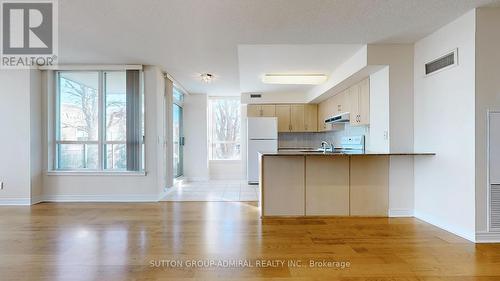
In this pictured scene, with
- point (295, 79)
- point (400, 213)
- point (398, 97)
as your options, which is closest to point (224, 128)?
point (295, 79)

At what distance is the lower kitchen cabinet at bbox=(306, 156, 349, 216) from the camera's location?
13.1 feet

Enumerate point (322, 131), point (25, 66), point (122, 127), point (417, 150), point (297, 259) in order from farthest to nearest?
1. point (322, 131)
2. point (122, 127)
3. point (25, 66)
4. point (417, 150)
5. point (297, 259)

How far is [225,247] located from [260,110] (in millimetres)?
5065

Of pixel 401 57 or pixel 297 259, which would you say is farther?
pixel 401 57

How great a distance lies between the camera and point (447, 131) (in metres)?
3.30

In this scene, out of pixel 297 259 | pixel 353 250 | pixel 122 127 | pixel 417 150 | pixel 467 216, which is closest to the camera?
pixel 297 259

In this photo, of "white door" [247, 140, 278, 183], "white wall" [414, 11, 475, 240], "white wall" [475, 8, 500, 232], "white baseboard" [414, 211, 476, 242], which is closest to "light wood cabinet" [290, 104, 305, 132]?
"white door" [247, 140, 278, 183]

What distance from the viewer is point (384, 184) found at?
398cm

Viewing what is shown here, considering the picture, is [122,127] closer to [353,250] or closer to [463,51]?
[353,250]

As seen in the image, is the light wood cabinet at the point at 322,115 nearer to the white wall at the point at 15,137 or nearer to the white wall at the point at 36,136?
the white wall at the point at 36,136

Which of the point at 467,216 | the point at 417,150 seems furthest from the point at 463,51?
the point at 467,216

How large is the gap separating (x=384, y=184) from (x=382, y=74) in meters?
1.58

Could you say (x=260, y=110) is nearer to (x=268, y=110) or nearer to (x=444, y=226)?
(x=268, y=110)

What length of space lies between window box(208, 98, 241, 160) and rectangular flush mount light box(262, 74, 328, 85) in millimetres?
2426
